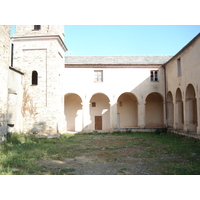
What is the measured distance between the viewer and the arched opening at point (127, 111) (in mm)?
21620

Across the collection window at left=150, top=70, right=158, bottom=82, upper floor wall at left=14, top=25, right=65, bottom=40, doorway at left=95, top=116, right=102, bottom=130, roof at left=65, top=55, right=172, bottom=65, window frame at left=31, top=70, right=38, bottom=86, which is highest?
upper floor wall at left=14, top=25, right=65, bottom=40

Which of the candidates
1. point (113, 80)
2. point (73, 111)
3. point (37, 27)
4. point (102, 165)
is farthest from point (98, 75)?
point (102, 165)

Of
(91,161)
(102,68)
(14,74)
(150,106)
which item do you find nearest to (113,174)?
(91,161)

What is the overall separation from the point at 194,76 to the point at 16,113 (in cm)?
1186

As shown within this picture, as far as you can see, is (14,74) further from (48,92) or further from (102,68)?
(102,68)

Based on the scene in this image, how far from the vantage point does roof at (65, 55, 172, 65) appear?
1902cm

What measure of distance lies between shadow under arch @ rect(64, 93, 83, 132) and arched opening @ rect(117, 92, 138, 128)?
419 centimetres

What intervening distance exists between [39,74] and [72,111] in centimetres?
744

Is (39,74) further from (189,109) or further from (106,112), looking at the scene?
(189,109)

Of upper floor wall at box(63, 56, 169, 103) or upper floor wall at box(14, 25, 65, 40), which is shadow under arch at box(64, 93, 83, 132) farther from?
upper floor wall at box(14, 25, 65, 40)

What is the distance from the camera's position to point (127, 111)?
71.2ft

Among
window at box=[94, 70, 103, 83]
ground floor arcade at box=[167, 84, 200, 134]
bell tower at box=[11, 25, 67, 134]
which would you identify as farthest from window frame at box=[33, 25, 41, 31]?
ground floor arcade at box=[167, 84, 200, 134]

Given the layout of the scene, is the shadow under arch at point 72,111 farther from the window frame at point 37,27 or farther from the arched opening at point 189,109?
the arched opening at point 189,109

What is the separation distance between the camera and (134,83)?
62.4 ft
